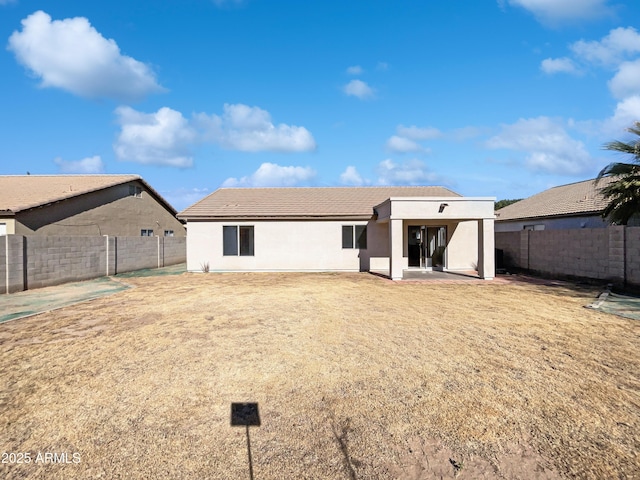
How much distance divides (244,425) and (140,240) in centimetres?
1848

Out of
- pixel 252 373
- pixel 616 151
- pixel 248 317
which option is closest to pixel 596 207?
pixel 616 151

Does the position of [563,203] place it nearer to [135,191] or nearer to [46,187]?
[135,191]

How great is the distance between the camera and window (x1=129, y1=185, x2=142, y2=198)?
72.9 feet

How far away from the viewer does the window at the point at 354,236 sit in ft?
56.9

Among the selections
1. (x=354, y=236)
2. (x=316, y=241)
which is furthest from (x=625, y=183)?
(x=316, y=241)

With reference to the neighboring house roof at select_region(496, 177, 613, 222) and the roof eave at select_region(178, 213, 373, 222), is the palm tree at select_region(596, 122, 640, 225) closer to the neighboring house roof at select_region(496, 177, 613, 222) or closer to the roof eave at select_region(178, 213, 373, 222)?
the neighboring house roof at select_region(496, 177, 613, 222)

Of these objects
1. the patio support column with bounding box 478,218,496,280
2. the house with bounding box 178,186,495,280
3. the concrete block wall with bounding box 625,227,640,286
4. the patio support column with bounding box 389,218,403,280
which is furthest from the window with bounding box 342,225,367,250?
the concrete block wall with bounding box 625,227,640,286

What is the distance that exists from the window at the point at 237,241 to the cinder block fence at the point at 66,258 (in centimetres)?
545

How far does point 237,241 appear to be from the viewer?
17500mm

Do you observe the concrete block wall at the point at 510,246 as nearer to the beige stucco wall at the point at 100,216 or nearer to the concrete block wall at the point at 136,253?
the concrete block wall at the point at 136,253

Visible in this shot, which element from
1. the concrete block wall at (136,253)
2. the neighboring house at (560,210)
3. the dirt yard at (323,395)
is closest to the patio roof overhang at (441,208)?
the neighboring house at (560,210)

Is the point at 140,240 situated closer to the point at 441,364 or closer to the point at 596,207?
the point at 441,364

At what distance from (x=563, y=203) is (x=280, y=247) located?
704 inches

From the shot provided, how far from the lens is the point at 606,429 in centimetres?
335
